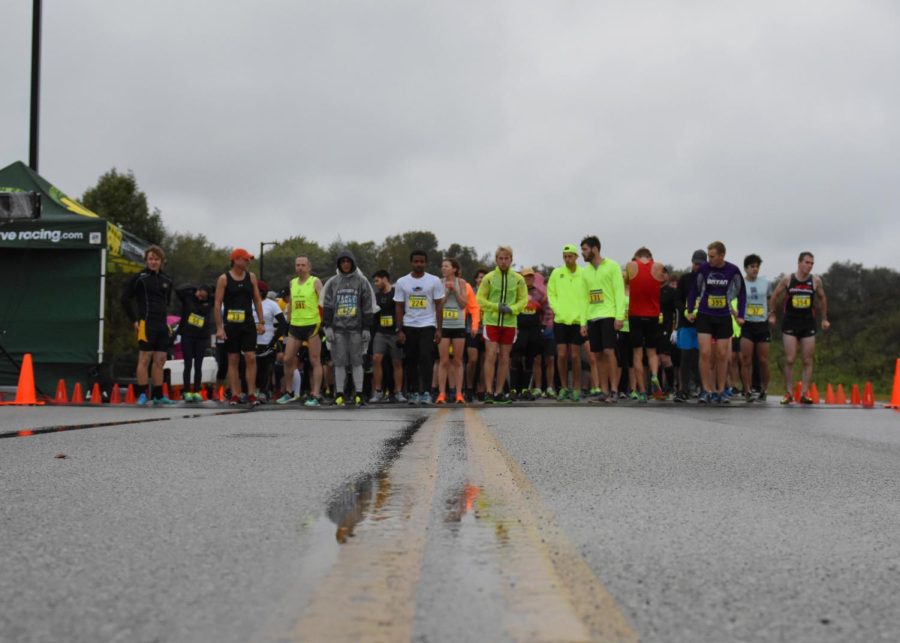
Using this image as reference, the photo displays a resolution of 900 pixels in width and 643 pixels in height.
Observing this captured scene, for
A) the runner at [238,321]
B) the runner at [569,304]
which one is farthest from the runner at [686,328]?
the runner at [238,321]

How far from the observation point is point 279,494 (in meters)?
3.64

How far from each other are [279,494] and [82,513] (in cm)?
66

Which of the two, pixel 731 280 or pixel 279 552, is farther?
pixel 731 280

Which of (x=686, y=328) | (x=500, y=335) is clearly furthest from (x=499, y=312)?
(x=686, y=328)

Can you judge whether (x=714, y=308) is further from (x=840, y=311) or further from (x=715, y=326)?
(x=840, y=311)

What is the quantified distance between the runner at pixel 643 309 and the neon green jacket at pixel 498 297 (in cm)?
150

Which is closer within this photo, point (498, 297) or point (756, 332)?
point (498, 297)

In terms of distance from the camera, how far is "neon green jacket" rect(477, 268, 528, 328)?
13047 millimetres

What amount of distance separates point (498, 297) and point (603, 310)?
129 cm

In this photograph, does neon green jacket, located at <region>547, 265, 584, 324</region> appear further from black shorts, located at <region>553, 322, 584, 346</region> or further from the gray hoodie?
the gray hoodie

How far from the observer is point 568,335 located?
13.8 metres

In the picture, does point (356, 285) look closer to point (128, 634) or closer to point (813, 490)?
point (813, 490)

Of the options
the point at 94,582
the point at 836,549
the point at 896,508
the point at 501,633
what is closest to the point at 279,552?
the point at 94,582

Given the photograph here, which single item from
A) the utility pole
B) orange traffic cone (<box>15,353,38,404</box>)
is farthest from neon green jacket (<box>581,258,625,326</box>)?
the utility pole
